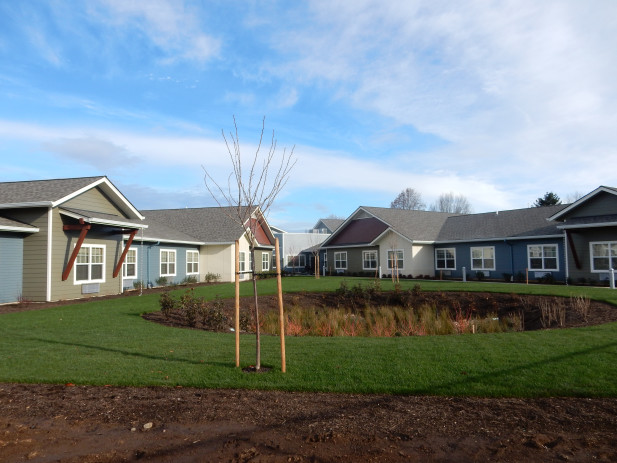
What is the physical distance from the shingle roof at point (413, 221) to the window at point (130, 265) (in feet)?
58.9

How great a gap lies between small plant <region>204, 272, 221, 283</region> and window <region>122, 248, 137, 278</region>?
20.5 ft

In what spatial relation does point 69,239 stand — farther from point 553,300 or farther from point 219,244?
point 553,300

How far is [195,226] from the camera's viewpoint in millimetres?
33344

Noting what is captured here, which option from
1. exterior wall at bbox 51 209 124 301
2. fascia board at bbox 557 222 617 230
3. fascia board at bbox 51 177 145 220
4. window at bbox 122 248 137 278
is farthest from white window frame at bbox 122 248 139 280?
fascia board at bbox 557 222 617 230

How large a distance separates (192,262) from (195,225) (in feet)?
13.5

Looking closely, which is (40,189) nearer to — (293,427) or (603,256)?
(293,427)

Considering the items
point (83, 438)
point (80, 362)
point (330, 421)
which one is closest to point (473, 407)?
point (330, 421)

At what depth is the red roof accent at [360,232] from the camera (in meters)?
36.1

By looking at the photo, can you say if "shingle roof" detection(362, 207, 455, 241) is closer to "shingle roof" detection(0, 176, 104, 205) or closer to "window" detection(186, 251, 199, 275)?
"window" detection(186, 251, 199, 275)

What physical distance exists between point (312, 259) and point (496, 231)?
2325 centimetres

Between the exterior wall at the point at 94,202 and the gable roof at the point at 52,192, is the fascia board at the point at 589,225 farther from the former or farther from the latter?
the exterior wall at the point at 94,202

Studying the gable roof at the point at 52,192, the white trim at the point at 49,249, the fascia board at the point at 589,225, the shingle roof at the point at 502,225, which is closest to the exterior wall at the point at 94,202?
the gable roof at the point at 52,192

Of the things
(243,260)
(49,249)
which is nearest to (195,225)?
(243,260)

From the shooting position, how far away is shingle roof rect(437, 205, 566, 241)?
93.2 feet
